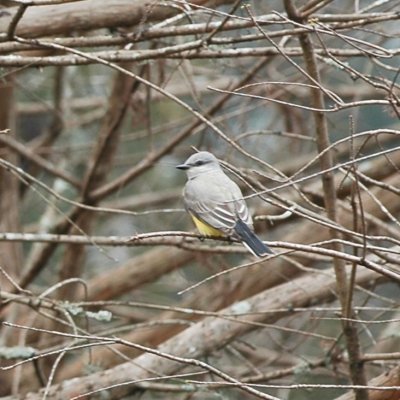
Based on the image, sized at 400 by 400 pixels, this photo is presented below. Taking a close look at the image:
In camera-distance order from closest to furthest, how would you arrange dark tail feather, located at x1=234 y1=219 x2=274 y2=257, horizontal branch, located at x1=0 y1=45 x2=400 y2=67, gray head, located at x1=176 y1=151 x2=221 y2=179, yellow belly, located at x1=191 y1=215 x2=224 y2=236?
dark tail feather, located at x1=234 y1=219 x2=274 y2=257, horizontal branch, located at x1=0 y1=45 x2=400 y2=67, yellow belly, located at x1=191 y1=215 x2=224 y2=236, gray head, located at x1=176 y1=151 x2=221 y2=179

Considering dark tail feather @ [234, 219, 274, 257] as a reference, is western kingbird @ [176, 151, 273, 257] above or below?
above

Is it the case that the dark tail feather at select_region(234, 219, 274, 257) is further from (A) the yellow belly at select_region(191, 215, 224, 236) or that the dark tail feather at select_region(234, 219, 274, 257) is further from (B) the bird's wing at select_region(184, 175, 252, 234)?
(A) the yellow belly at select_region(191, 215, 224, 236)

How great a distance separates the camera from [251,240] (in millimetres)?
3885

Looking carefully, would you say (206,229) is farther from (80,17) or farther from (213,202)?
(80,17)

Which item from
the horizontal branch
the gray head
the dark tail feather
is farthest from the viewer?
the gray head

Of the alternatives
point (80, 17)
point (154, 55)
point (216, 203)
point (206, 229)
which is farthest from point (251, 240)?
point (80, 17)

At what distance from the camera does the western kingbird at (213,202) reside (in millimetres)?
4148

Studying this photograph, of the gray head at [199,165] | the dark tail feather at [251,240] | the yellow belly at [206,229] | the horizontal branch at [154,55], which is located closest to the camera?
the dark tail feather at [251,240]

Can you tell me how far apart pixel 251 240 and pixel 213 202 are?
20.0 inches

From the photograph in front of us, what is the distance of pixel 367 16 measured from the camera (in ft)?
12.6

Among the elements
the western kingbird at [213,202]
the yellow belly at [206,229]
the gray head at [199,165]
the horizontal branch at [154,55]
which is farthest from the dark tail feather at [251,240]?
the horizontal branch at [154,55]

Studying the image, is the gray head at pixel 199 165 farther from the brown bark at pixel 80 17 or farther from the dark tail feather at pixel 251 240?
the brown bark at pixel 80 17

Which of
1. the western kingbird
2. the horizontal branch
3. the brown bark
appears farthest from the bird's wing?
the brown bark

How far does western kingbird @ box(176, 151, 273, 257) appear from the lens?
4148 millimetres
